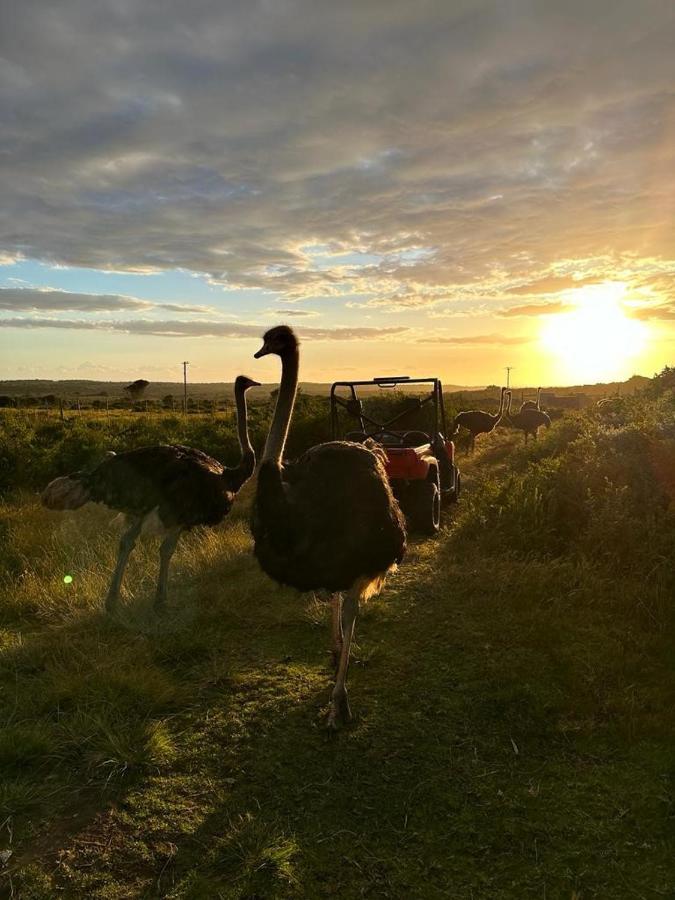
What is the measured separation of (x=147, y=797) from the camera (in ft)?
12.2

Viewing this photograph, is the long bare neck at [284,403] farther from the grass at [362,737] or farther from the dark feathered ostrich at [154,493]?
the dark feathered ostrich at [154,493]

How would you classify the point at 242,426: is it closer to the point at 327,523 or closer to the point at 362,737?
the point at 327,523

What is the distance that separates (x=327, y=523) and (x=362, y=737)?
1.40m

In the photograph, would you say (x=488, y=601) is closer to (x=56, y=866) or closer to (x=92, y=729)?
(x=92, y=729)

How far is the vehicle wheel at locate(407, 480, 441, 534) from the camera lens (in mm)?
9617

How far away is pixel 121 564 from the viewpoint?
268 inches

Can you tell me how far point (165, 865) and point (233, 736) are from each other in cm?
114

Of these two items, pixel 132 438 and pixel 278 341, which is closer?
pixel 278 341

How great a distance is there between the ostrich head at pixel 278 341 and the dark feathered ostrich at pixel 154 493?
2.26 metres

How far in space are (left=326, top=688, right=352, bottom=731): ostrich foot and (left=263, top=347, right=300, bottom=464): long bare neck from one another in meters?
1.66

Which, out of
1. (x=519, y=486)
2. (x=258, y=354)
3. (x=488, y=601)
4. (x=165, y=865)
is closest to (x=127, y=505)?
(x=258, y=354)

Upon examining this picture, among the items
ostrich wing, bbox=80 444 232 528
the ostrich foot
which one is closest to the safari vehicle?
ostrich wing, bbox=80 444 232 528

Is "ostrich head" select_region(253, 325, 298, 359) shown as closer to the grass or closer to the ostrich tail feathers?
the grass

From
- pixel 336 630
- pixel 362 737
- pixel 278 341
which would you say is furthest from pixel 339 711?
pixel 278 341
